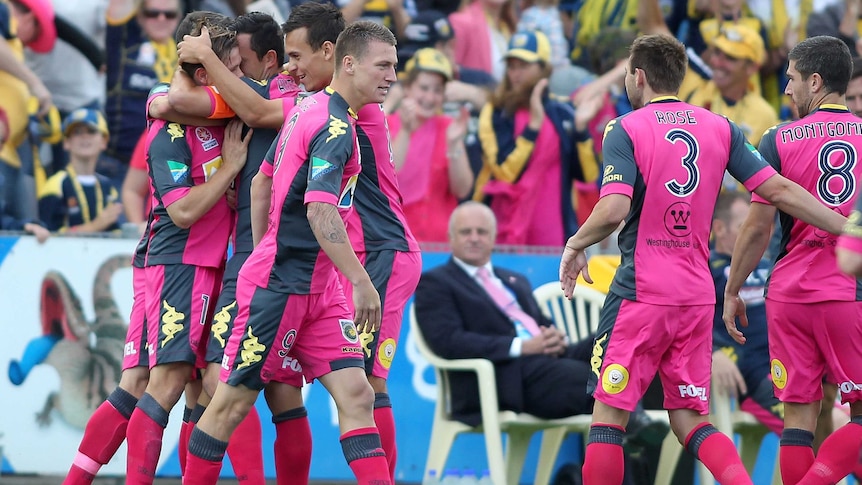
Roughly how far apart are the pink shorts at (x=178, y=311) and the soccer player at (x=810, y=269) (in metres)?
2.63

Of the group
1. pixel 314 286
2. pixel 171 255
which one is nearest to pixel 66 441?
pixel 171 255

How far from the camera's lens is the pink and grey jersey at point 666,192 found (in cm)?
595

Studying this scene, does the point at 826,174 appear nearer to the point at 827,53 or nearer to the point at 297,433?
the point at 827,53

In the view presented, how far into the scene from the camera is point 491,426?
8.03m

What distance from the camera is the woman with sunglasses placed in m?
9.74

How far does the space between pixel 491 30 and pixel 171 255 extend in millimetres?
5378

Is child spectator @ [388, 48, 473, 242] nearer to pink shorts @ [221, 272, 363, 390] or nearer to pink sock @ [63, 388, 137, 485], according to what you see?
pink sock @ [63, 388, 137, 485]

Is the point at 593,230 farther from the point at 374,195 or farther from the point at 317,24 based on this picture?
the point at 317,24

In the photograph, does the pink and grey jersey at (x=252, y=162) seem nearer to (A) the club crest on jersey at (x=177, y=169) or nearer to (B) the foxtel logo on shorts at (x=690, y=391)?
(A) the club crest on jersey at (x=177, y=169)

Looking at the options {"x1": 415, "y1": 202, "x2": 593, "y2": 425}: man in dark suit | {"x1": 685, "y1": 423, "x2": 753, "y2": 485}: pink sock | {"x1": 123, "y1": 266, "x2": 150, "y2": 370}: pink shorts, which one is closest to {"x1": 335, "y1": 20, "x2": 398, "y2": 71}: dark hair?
{"x1": 123, "y1": 266, "x2": 150, "y2": 370}: pink shorts

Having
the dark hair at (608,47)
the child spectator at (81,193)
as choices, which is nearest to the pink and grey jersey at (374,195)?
the child spectator at (81,193)

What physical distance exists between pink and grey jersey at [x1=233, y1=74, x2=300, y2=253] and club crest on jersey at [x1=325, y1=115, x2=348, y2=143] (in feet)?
2.45

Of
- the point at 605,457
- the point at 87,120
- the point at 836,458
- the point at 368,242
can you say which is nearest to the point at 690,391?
the point at 605,457

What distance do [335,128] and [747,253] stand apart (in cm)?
232
